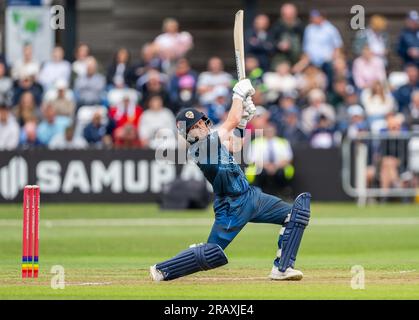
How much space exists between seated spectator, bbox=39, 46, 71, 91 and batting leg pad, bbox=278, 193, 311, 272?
47.4ft

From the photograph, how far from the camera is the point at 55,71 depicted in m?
25.8

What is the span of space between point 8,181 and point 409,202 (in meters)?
8.33

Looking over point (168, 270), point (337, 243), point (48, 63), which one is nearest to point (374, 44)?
point (48, 63)

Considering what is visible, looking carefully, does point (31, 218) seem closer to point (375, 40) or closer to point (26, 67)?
point (26, 67)

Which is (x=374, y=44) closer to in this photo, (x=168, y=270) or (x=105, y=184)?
(x=105, y=184)

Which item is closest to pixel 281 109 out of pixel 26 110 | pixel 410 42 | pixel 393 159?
pixel 393 159

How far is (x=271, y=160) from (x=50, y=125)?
15.8ft

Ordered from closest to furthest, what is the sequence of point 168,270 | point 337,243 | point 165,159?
point 168,270 → point 337,243 → point 165,159

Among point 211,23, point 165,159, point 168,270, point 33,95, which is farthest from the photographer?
point 211,23

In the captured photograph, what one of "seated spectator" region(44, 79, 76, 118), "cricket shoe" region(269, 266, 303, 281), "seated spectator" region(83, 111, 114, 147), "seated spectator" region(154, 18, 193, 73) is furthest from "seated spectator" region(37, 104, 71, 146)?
"cricket shoe" region(269, 266, 303, 281)

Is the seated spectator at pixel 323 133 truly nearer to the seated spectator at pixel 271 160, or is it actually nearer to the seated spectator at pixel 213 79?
the seated spectator at pixel 271 160

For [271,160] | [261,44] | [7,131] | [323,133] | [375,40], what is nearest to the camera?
[271,160]

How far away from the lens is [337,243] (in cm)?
1764

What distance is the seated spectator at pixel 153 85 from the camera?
24.9m
